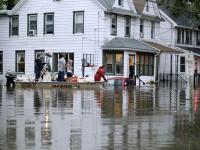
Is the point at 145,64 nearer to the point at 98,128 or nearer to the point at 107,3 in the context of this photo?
the point at 107,3

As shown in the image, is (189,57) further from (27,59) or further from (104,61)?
(27,59)

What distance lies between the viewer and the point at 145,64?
51.4 metres

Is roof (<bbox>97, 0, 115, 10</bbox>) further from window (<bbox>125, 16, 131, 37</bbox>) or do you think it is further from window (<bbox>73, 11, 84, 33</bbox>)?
window (<bbox>125, 16, 131, 37</bbox>)

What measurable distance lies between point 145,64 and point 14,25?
485 inches

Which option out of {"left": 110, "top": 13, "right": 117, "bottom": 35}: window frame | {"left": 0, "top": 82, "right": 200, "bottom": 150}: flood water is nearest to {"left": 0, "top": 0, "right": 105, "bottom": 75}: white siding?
{"left": 110, "top": 13, "right": 117, "bottom": 35}: window frame

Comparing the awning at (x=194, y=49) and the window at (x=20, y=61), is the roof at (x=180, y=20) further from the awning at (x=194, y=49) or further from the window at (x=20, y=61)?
the window at (x=20, y=61)

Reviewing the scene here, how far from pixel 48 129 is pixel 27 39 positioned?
3886 cm

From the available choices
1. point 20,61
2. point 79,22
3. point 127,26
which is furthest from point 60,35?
point 127,26

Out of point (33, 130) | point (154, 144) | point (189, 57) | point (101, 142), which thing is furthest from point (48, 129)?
point (189, 57)

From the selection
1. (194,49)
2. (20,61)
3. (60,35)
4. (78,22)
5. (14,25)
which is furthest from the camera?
(194,49)

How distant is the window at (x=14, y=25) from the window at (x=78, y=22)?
252 inches

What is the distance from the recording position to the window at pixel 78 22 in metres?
48.0

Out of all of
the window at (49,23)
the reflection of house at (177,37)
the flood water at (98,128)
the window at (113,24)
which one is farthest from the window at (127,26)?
the flood water at (98,128)

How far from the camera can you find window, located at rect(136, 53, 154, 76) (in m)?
50.3
